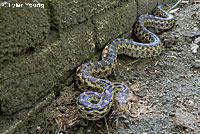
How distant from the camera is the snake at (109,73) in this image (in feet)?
9.77

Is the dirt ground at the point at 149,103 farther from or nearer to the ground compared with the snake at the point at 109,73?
nearer to the ground

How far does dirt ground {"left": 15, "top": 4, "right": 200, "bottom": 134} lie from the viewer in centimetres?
285

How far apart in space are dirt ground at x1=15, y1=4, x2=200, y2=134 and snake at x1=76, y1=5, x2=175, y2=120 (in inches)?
6.6

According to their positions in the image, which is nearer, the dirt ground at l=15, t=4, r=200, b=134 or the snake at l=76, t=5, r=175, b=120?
the dirt ground at l=15, t=4, r=200, b=134

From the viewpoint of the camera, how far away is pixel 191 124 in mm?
2781

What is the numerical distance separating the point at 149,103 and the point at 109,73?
1.21 meters

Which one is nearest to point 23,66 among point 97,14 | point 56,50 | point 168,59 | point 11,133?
point 56,50

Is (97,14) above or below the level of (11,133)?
above

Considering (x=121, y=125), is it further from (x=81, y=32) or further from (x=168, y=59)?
(x=168, y=59)

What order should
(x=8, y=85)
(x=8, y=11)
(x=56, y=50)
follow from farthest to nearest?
(x=56, y=50), (x=8, y=85), (x=8, y=11)

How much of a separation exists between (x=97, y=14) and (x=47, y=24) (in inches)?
56.0

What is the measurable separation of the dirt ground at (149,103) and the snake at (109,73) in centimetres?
17

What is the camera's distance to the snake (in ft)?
9.77

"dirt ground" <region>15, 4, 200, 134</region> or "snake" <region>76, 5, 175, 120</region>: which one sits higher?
"snake" <region>76, 5, 175, 120</region>
